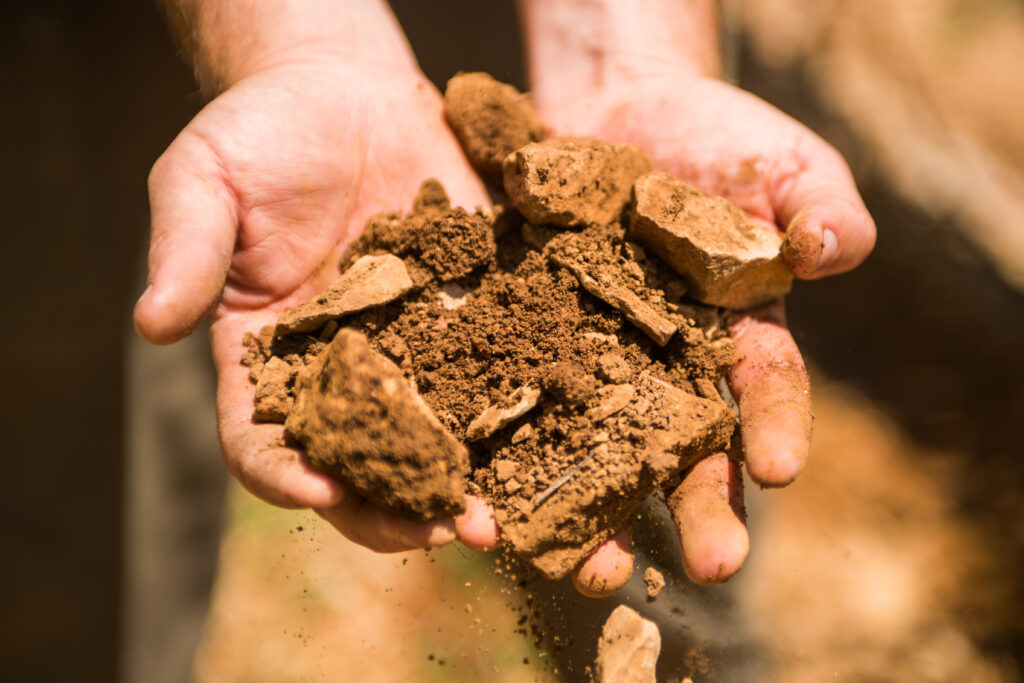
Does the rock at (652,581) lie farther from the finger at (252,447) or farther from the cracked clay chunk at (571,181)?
the cracked clay chunk at (571,181)

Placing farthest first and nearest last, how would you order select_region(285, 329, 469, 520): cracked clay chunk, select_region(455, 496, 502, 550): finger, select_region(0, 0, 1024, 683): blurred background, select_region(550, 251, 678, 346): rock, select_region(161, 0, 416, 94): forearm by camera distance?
select_region(161, 0, 416, 94): forearm
select_region(0, 0, 1024, 683): blurred background
select_region(550, 251, 678, 346): rock
select_region(455, 496, 502, 550): finger
select_region(285, 329, 469, 520): cracked clay chunk

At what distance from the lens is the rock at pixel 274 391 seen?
122 centimetres

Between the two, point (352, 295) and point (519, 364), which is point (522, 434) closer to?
point (519, 364)

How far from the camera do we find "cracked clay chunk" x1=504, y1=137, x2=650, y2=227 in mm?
1363

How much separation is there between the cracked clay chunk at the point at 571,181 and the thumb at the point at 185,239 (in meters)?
0.58

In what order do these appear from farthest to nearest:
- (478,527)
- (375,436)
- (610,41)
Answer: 1. (610,41)
2. (478,527)
3. (375,436)

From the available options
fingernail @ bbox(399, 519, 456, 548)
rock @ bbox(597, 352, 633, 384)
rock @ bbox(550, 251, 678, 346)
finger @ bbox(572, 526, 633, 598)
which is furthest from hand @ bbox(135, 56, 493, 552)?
rock @ bbox(550, 251, 678, 346)

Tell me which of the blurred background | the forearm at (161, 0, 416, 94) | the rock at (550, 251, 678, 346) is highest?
the forearm at (161, 0, 416, 94)

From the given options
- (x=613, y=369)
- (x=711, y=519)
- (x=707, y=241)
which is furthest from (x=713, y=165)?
(x=711, y=519)

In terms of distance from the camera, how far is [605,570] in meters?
1.23

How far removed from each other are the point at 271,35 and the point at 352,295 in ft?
2.98

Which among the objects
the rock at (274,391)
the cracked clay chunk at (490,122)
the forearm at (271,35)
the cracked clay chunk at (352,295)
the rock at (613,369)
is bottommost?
the rock at (613,369)

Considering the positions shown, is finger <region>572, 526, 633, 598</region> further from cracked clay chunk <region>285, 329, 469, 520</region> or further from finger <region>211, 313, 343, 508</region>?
finger <region>211, 313, 343, 508</region>

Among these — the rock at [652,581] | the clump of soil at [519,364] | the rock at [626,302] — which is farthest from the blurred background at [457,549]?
the rock at [626,302]
